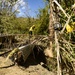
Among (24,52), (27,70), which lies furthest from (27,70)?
(24,52)

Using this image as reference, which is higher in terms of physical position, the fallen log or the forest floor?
the fallen log

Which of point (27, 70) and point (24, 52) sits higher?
point (24, 52)

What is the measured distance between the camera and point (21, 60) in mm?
5438

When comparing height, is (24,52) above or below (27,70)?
above

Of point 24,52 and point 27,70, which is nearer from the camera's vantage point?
point 27,70

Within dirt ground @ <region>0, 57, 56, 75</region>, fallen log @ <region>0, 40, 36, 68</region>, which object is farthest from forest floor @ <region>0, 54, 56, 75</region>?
fallen log @ <region>0, 40, 36, 68</region>

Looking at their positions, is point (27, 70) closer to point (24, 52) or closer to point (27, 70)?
point (27, 70)

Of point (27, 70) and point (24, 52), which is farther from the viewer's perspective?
point (24, 52)

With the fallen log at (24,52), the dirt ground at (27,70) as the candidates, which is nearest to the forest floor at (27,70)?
the dirt ground at (27,70)

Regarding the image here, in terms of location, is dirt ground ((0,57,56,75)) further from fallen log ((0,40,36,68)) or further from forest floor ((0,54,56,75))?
fallen log ((0,40,36,68))

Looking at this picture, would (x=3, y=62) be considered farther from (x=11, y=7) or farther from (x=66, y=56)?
(x=11, y=7)

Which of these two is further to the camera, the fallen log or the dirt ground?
the fallen log

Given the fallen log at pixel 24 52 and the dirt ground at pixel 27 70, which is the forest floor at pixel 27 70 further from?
the fallen log at pixel 24 52

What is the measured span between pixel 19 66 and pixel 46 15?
12.6ft
